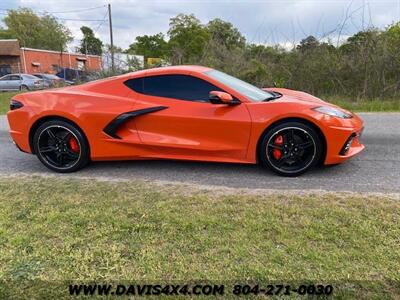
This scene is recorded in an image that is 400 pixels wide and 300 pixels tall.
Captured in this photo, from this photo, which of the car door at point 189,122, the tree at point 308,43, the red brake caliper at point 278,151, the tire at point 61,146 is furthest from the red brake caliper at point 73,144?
the tree at point 308,43

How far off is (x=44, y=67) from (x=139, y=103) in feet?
141

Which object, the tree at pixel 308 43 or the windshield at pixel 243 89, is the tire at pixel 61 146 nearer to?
the windshield at pixel 243 89

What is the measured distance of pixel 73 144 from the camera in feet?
15.2

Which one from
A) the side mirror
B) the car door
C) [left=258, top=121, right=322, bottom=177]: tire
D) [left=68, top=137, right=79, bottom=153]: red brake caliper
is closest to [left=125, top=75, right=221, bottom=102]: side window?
the car door

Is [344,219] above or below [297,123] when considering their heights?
below

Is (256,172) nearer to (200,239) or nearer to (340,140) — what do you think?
(340,140)

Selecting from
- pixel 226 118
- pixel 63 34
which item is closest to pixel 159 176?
pixel 226 118

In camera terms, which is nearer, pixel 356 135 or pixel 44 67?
pixel 356 135

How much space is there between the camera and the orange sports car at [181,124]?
409 cm

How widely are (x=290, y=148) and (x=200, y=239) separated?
74.4 inches

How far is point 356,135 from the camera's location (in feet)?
13.7

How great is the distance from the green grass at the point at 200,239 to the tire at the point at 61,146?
0.91 metres

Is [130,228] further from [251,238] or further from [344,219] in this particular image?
[344,219]

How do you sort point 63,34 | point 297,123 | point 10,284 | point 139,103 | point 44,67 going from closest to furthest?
point 10,284 → point 297,123 → point 139,103 → point 44,67 → point 63,34
